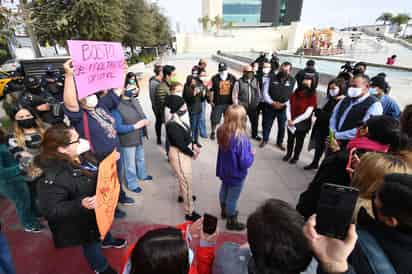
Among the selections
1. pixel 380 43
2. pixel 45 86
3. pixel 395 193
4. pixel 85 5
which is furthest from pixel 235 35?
pixel 395 193

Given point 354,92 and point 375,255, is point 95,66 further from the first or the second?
point 354,92

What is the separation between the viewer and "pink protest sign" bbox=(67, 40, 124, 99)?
252cm

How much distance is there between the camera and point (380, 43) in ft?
124

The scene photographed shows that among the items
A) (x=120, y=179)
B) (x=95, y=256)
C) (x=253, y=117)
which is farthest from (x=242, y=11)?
(x=95, y=256)

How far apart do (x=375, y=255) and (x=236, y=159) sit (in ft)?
5.33

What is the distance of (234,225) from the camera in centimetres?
287

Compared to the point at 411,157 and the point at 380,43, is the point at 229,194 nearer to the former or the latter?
the point at 411,157

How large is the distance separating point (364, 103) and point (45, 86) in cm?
706

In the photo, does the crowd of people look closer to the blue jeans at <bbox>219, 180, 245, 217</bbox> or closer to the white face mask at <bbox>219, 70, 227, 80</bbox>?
the blue jeans at <bbox>219, 180, 245, 217</bbox>

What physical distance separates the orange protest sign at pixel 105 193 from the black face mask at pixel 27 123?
4.19 ft

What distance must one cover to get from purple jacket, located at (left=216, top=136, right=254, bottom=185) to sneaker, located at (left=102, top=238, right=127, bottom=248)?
1452mm

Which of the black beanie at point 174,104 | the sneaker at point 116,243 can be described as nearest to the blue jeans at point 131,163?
the sneaker at point 116,243

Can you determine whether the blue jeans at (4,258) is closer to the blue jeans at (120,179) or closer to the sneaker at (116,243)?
the sneaker at (116,243)

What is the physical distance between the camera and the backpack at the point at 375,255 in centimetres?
94
